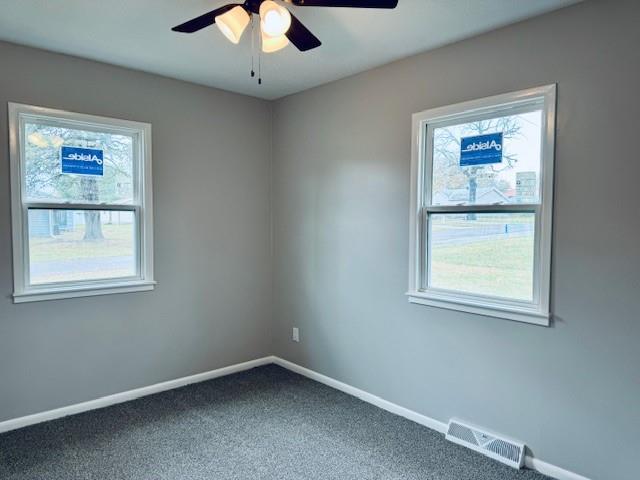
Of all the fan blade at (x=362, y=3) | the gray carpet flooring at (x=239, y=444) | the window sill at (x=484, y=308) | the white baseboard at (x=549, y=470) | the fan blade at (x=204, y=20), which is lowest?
the gray carpet flooring at (x=239, y=444)

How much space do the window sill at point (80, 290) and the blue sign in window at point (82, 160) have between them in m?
0.85

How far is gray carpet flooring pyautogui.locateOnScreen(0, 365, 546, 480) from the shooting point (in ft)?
8.00

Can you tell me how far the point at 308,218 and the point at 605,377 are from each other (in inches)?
97.8

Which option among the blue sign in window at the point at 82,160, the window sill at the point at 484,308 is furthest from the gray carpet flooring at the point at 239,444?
the blue sign in window at the point at 82,160

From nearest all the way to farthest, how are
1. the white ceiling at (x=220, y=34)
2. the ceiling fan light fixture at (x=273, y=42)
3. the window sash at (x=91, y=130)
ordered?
the ceiling fan light fixture at (x=273, y=42), the white ceiling at (x=220, y=34), the window sash at (x=91, y=130)

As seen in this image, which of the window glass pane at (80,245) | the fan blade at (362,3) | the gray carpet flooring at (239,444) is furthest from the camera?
the window glass pane at (80,245)

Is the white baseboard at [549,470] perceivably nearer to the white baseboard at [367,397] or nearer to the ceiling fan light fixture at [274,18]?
the white baseboard at [367,397]

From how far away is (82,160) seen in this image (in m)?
3.15

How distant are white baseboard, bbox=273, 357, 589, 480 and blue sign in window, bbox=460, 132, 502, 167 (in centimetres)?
178

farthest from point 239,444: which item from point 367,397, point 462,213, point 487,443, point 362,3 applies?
point 362,3

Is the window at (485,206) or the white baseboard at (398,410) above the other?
the window at (485,206)

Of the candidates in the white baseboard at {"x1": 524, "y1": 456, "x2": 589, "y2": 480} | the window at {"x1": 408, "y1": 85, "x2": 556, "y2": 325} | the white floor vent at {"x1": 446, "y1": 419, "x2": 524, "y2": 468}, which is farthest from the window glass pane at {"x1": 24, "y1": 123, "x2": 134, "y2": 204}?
the white baseboard at {"x1": 524, "y1": 456, "x2": 589, "y2": 480}

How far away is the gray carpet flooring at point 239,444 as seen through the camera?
244 cm

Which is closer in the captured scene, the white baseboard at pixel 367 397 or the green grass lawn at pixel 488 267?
the green grass lawn at pixel 488 267
